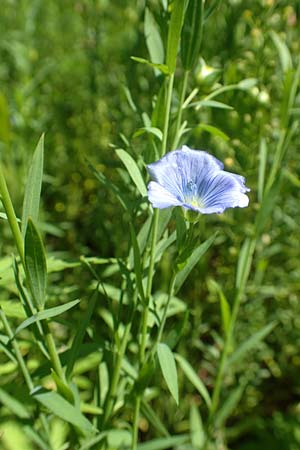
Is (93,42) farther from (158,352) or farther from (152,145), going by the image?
(158,352)

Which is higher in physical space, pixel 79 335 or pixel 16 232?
pixel 16 232

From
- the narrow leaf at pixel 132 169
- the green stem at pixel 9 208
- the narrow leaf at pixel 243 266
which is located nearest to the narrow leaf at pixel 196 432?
the narrow leaf at pixel 243 266

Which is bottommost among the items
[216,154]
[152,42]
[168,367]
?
[168,367]

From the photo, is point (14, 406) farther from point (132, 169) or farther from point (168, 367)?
point (132, 169)

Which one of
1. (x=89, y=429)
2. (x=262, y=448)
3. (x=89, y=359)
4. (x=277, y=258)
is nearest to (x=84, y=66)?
(x=277, y=258)

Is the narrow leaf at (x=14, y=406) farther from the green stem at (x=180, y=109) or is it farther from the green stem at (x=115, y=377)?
the green stem at (x=180, y=109)

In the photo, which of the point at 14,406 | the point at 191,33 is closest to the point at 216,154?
the point at 191,33

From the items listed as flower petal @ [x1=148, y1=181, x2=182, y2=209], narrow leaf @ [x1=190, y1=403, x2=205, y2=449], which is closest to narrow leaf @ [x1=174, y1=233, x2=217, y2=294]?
flower petal @ [x1=148, y1=181, x2=182, y2=209]
